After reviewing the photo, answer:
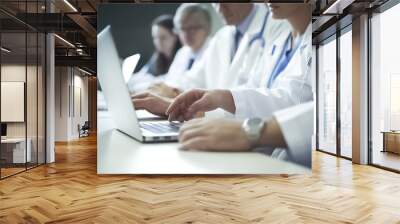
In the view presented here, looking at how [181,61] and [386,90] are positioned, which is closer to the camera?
[181,61]

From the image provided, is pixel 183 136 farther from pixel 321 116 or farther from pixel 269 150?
pixel 321 116

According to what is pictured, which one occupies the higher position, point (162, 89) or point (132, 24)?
point (132, 24)

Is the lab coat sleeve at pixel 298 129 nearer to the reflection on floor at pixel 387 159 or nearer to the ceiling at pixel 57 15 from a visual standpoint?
the ceiling at pixel 57 15

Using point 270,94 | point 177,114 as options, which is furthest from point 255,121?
point 177,114

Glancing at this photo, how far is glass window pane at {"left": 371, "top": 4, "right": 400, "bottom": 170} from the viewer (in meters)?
6.82

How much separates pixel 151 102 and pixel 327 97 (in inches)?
236

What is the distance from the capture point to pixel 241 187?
5.38 metres

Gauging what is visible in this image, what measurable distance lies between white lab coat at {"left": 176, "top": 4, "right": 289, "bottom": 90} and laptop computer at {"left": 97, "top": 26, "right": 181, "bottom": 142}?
0.76 m

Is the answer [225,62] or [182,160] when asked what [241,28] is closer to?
[225,62]

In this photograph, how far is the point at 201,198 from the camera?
467 cm

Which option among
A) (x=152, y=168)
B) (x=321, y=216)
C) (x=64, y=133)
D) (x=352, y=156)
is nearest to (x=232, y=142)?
(x=152, y=168)

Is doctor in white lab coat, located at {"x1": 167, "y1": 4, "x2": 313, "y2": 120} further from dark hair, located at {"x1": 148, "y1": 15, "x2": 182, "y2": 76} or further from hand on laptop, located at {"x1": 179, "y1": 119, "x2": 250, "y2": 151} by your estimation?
dark hair, located at {"x1": 148, "y1": 15, "x2": 182, "y2": 76}

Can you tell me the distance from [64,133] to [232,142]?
1059 centimetres

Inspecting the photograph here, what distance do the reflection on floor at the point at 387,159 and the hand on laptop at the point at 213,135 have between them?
3.01 meters
